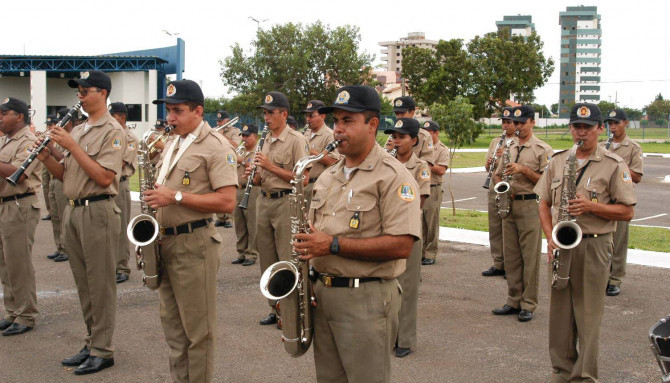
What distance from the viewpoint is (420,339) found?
7.17 m

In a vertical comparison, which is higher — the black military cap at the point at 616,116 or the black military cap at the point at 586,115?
the black military cap at the point at 616,116

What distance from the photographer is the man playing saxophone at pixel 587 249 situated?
5555mm

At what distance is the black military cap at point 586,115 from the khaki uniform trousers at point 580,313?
3.37 feet

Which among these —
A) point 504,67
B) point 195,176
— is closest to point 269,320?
point 195,176

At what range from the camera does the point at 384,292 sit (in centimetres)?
391

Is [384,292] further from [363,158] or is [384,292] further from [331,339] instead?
[363,158]

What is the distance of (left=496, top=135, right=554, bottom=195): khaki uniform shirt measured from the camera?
27.5 feet

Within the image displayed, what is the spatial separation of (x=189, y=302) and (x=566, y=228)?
321 centimetres

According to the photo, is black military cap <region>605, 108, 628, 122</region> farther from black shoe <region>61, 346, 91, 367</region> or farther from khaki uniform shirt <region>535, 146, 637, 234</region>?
black shoe <region>61, 346, 91, 367</region>

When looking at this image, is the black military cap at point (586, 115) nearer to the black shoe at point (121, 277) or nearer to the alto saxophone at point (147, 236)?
the alto saxophone at point (147, 236)

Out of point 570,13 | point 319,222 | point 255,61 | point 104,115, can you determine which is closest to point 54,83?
point 255,61

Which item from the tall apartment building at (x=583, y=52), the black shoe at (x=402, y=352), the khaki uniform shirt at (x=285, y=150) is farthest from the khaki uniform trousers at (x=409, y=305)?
the tall apartment building at (x=583, y=52)

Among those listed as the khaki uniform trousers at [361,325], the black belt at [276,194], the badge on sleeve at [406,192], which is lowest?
the khaki uniform trousers at [361,325]

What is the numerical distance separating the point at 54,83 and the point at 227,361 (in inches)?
1932
